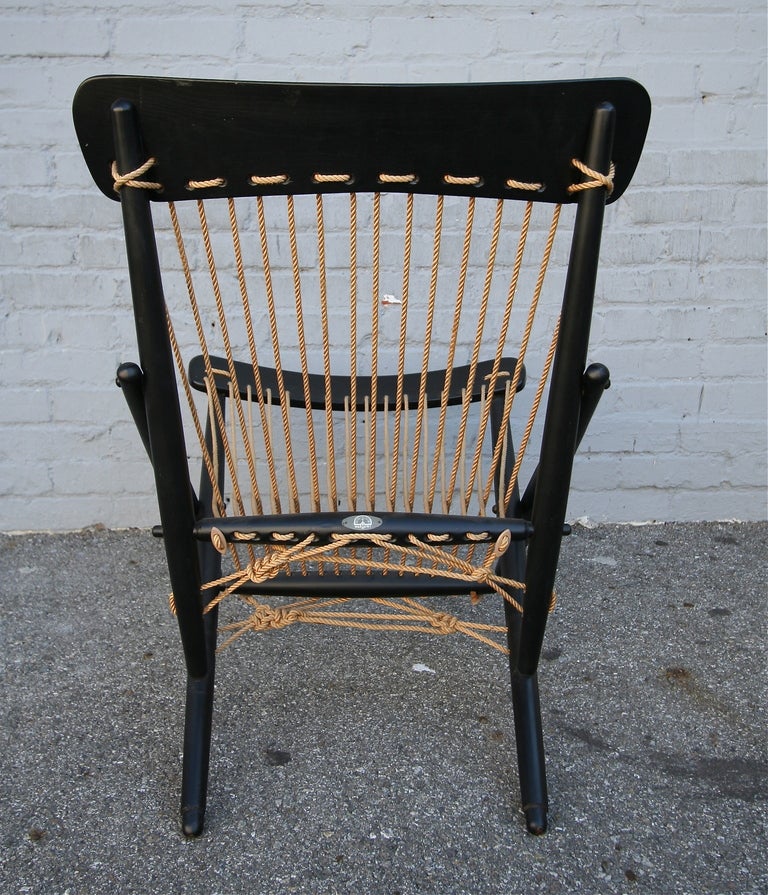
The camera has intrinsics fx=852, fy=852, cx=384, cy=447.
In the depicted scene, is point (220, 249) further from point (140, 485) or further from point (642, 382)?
point (642, 382)

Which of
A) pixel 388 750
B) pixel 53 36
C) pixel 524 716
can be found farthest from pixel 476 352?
pixel 53 36

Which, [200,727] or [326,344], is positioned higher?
[326,344]

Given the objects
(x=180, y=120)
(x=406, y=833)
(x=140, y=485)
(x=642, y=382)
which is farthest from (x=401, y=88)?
(x=140, y=485)

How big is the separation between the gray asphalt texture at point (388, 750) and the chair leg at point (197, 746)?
0.12ft

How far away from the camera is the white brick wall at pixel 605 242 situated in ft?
6.03

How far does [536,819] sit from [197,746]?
0.54 meters

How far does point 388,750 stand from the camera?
4.80 feet

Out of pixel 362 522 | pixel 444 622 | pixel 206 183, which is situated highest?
pixel 206 183

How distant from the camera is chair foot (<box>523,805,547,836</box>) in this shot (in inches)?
50.6

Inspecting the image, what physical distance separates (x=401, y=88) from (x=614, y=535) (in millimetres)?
1571

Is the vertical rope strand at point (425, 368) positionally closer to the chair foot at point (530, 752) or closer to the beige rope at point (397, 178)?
the beige rope at point (397, 178)

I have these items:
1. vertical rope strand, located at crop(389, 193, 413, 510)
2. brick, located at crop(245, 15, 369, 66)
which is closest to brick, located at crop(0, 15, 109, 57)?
brick, located at crop(245, 15, 369, 66)

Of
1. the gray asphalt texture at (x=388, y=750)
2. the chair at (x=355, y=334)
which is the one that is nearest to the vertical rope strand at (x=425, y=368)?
the chair at (x=355, y=334)

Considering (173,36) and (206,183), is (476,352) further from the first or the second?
(173,36)
